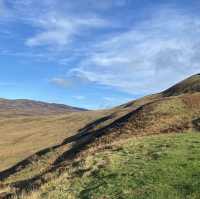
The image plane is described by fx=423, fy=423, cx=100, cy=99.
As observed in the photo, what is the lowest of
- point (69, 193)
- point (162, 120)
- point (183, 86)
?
point (69, 193)

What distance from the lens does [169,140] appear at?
32344 millimetres

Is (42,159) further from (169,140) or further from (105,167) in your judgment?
(105,167)

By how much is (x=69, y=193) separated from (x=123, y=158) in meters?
6.79

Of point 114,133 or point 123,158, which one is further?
point 114,133

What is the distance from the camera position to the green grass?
20.1 meters

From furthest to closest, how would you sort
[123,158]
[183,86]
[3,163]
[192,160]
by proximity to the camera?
1. [183,86]
2. [3,163]
3. [123,158]
4. [192,160]

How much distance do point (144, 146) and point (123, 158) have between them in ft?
12.7

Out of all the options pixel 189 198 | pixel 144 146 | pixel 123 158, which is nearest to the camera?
pixel 189 198

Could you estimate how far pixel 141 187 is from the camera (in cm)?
2072

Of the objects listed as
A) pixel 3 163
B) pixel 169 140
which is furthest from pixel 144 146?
pixel 3 163

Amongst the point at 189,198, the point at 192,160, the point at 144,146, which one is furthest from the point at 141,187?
the point at 144,146

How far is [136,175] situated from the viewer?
2277 cm

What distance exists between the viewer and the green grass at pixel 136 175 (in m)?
20.1

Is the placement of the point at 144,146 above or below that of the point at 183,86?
below
